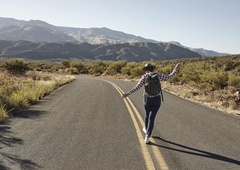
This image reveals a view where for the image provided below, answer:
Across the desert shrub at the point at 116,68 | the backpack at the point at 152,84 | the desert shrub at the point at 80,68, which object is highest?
the backpack at the point at 152,84

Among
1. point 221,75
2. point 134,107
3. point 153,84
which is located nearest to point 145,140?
point 153,84

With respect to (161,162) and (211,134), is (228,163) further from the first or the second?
(211,134)

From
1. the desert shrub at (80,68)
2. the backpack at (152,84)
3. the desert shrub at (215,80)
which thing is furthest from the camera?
the desert shrub at (80,68)

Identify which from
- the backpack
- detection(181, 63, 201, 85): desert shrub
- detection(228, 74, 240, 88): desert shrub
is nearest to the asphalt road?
the backpack

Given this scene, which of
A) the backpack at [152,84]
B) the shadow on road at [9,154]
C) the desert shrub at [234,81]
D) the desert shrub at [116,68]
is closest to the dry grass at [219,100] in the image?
the desert shrub at [234,81]

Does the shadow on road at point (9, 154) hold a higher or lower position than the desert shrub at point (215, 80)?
lower

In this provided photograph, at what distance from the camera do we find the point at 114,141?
24.1 feet

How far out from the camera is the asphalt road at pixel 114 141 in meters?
5.84

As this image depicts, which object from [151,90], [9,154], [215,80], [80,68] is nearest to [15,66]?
[215,80]

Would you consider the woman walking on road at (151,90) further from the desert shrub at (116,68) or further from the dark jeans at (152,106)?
the desert shrub at (116,68)

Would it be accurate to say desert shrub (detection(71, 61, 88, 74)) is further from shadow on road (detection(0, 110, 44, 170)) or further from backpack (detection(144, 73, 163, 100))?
backpack (detection(144, 73, 163, 100))

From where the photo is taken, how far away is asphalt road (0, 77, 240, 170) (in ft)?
19.2

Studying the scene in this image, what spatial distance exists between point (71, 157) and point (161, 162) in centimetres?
176

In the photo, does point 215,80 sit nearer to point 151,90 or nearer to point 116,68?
point 151,90
